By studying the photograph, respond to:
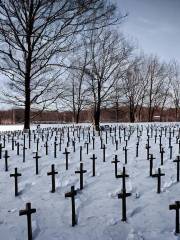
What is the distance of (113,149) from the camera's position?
398 inches

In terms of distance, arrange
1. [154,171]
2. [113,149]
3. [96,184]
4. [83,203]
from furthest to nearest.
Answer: [113,149] < [154,171] < [96,184] < [83,203]

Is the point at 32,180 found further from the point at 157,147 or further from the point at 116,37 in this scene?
the point at 116,37

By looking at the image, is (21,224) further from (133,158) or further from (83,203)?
(133,158)

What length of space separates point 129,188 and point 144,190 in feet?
1.03

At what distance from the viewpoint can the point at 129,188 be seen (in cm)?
596

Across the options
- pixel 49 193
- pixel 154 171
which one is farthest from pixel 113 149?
pixel 49 193

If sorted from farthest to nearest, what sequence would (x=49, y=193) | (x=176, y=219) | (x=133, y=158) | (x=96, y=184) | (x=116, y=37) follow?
(x=116, y=37)
(x=133, y=158)
(x=96, y=184)
(x=49, y=193)
(x=176, y=219)

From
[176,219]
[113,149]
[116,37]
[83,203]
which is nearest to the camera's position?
[176,219]

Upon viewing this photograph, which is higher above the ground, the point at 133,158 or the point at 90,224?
the point at 133,158

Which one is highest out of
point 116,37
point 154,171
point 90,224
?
point 116,37

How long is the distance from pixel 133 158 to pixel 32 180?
11.1 ft

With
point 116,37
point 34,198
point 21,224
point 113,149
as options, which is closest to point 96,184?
point 34,198

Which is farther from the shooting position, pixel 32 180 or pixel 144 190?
pixel 32 180

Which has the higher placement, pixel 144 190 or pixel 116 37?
pixel 116 37
